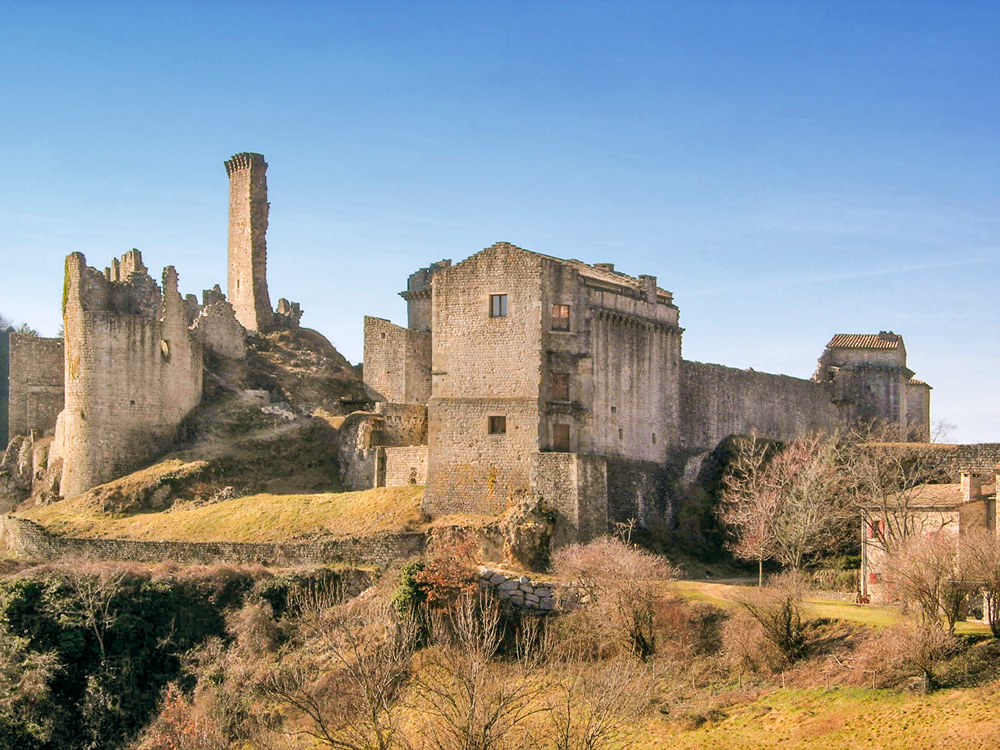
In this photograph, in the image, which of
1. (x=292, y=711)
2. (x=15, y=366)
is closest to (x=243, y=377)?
(x=15, y=366)

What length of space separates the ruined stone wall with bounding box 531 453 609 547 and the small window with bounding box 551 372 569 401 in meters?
3.07

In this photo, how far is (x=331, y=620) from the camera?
45.4 m

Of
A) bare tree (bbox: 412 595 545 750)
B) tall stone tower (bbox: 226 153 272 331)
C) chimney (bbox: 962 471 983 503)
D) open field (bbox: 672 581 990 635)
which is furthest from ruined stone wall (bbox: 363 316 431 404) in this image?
chimney (bbox: 962 471 983 503)

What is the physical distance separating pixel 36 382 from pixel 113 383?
758 centimetres

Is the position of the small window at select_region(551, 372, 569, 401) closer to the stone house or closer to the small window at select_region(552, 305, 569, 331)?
the small window at select_region(552, 305, 569, 331)

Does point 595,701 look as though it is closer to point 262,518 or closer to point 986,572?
point 986,572

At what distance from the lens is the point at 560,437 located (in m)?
53.2

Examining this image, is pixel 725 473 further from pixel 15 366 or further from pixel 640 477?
pixel 15 366

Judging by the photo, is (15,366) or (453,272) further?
(15,366)

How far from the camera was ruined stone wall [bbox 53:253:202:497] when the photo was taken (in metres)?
58.8

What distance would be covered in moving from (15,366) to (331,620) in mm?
26752

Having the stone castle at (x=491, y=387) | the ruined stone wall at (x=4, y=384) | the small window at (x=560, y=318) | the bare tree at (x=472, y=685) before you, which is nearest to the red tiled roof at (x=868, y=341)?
the stone castle at (x=491, y=387)

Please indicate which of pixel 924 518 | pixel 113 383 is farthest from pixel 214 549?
pixel 924 518

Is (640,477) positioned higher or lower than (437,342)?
lower
